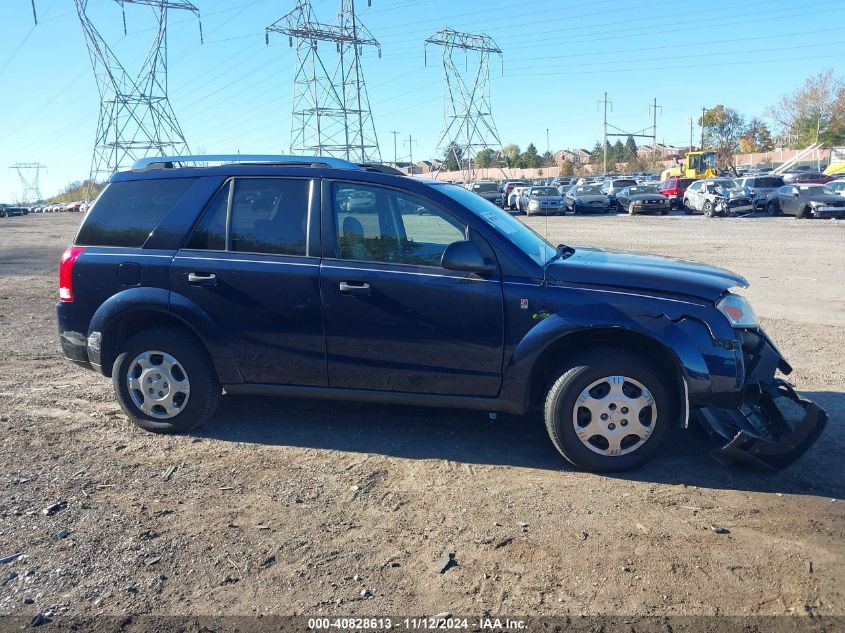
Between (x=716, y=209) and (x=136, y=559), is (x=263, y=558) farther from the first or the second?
(x=716, y=209)

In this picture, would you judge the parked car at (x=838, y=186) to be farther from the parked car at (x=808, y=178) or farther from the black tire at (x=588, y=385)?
the black tire at (x=588, y=385)

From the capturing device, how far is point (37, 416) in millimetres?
5641

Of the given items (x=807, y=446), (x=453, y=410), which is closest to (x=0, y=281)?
(x=453, y=410)

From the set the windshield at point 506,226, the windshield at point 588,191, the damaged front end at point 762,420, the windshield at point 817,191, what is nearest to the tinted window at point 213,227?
the windshield at point 506,226

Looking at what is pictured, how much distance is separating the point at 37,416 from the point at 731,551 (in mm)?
5017

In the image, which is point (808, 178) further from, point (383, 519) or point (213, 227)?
point (383, 519)

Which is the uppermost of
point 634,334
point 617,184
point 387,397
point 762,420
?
point 617,184

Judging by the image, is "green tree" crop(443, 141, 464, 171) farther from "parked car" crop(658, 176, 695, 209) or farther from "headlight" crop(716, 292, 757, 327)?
"headlight" crop(716, 292, 757, 327)

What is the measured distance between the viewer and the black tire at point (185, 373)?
16.6 ft

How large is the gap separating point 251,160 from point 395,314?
171 centimetres

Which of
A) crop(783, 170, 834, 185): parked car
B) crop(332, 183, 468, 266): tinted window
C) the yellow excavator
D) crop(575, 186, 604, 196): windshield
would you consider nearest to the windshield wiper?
crop(332, 183, 468, 266): tinted window

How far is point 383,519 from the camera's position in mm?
3924

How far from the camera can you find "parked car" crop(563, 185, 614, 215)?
38938mm

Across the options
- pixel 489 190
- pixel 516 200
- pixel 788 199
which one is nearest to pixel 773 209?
pixel 788 199
